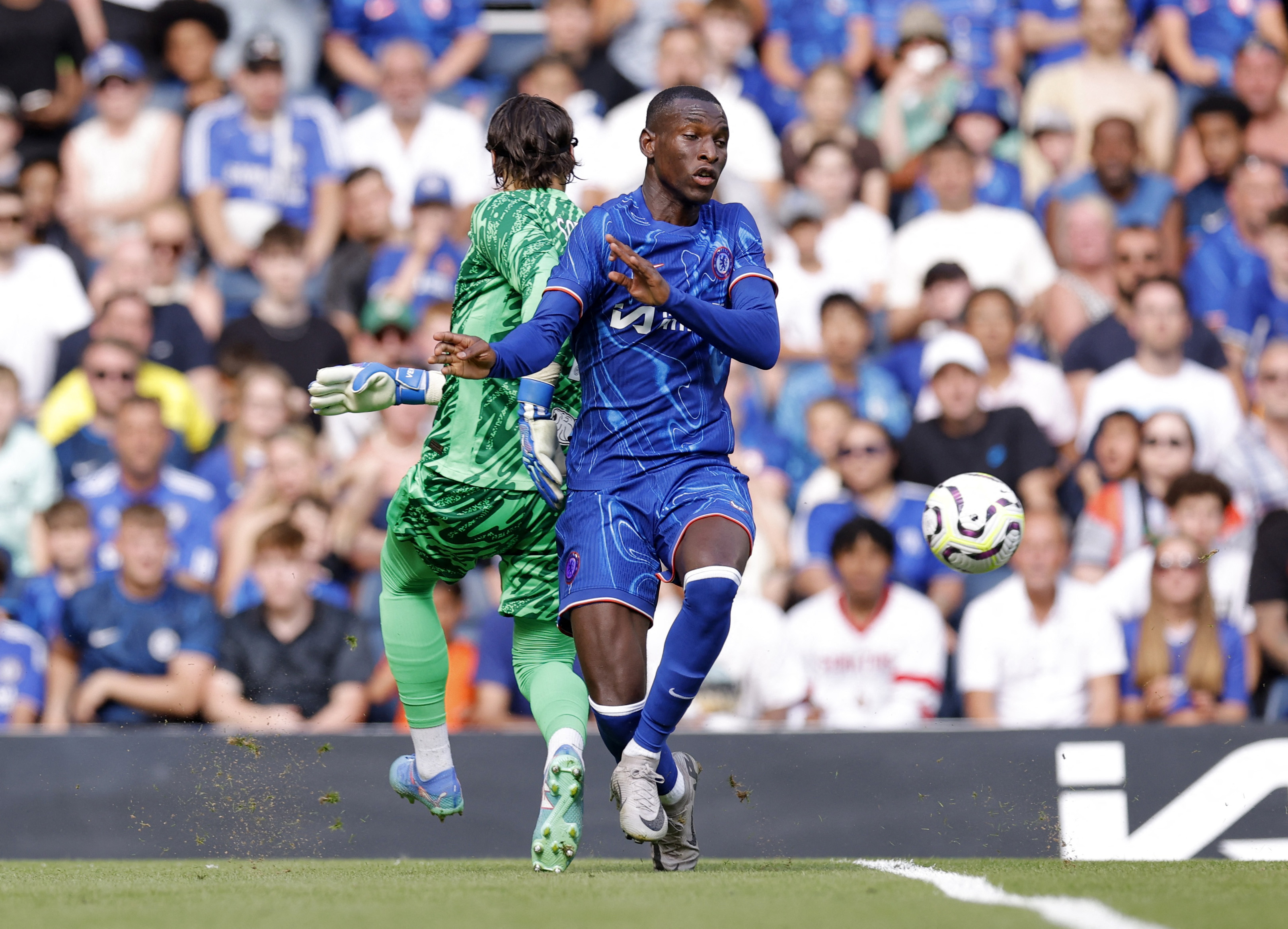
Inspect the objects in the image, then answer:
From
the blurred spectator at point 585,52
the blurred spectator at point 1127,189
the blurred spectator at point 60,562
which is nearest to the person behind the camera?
the blurred spectator at point 60,562

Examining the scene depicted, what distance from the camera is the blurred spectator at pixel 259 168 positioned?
9.62 metres

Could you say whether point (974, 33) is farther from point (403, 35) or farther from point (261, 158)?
point (261, 158)

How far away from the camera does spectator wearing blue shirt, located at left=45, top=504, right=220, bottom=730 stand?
25.2 ft

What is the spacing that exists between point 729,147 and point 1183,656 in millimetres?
4355

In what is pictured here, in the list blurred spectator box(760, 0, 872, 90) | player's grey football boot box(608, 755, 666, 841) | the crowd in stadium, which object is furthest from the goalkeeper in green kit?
blurred spectator box(760, 0, 872, 90)

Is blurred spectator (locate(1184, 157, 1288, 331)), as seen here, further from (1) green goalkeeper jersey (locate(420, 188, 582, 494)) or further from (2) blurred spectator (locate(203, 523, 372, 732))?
(1) green goalkeeper jersey (locate(420, 188, 582, 494))

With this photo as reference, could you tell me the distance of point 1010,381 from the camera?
876cm

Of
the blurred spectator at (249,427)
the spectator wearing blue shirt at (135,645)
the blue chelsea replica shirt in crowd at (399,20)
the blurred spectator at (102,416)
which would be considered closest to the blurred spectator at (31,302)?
the blurred spectator at (102,416)

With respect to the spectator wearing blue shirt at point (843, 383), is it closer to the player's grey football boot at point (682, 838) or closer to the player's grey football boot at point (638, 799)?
the player's grey football boot at point (682, 838)

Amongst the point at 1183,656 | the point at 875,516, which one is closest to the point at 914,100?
the point at 875,516

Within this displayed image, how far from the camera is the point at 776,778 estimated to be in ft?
21.2

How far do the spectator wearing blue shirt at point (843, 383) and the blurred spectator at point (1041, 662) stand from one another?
4.67 ft

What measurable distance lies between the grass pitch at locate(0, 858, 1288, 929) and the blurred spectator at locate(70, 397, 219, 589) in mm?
3405

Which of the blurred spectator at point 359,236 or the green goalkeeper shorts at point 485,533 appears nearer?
the green goalkeeper shorts at point 485,533
